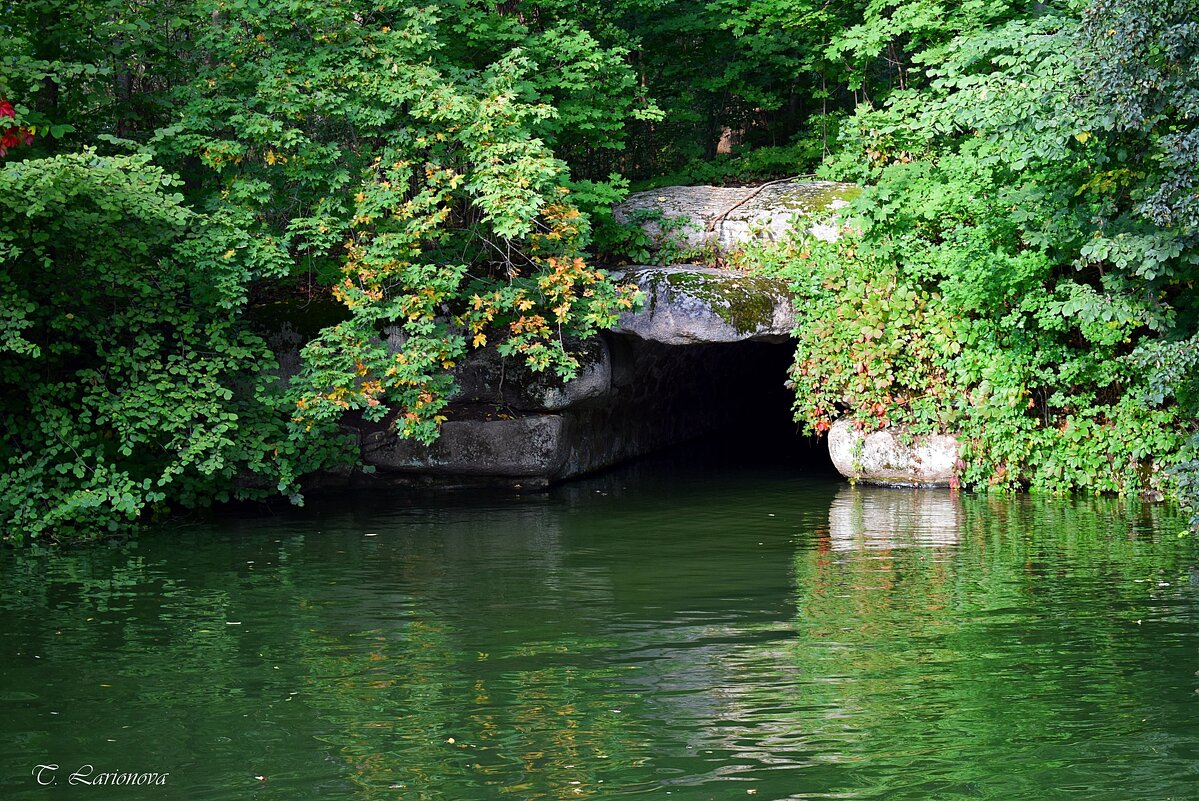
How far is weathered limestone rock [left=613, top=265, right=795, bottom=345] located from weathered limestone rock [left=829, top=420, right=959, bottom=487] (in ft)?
4.92

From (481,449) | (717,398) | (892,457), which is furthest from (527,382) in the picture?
(717,398)

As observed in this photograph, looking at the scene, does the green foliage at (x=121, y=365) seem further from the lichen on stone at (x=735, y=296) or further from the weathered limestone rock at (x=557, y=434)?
the lichen on stone at (x=735, y=296)

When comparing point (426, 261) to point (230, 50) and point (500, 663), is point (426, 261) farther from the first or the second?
point (500, 663)

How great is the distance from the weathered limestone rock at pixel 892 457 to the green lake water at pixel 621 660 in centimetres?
192

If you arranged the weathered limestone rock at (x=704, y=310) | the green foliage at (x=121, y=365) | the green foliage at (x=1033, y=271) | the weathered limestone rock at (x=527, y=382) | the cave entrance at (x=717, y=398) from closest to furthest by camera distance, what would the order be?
the green foliage at (x=1033, y=271)
the green foliage at (x=121, y=365)
the weathered limestone rock at (x=704, y=310)
the weathered limestone rock at (x=527, y=382)
the cave entrance at (x=717, y=398)

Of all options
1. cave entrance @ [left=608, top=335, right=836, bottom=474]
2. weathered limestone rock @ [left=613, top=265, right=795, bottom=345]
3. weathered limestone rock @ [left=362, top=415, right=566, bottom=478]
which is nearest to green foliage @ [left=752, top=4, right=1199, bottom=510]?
weathered limestone rock @ [left=613, top=265, right=795, bottom=345]

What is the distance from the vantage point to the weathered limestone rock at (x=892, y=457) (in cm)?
1437

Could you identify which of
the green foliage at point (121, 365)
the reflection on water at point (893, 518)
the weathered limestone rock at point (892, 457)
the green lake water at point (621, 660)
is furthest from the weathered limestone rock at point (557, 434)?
the reflection on water at point (893, 518)

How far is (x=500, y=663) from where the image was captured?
7.31 meters

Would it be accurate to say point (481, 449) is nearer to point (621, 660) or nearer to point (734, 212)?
point (734, 212)

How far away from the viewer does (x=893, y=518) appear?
484 inches

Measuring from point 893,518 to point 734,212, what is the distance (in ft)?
19.1

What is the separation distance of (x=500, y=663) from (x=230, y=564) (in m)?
4.27

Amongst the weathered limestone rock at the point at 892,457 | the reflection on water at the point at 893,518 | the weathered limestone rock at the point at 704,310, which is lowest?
the reflection on water at the point at 893,518
